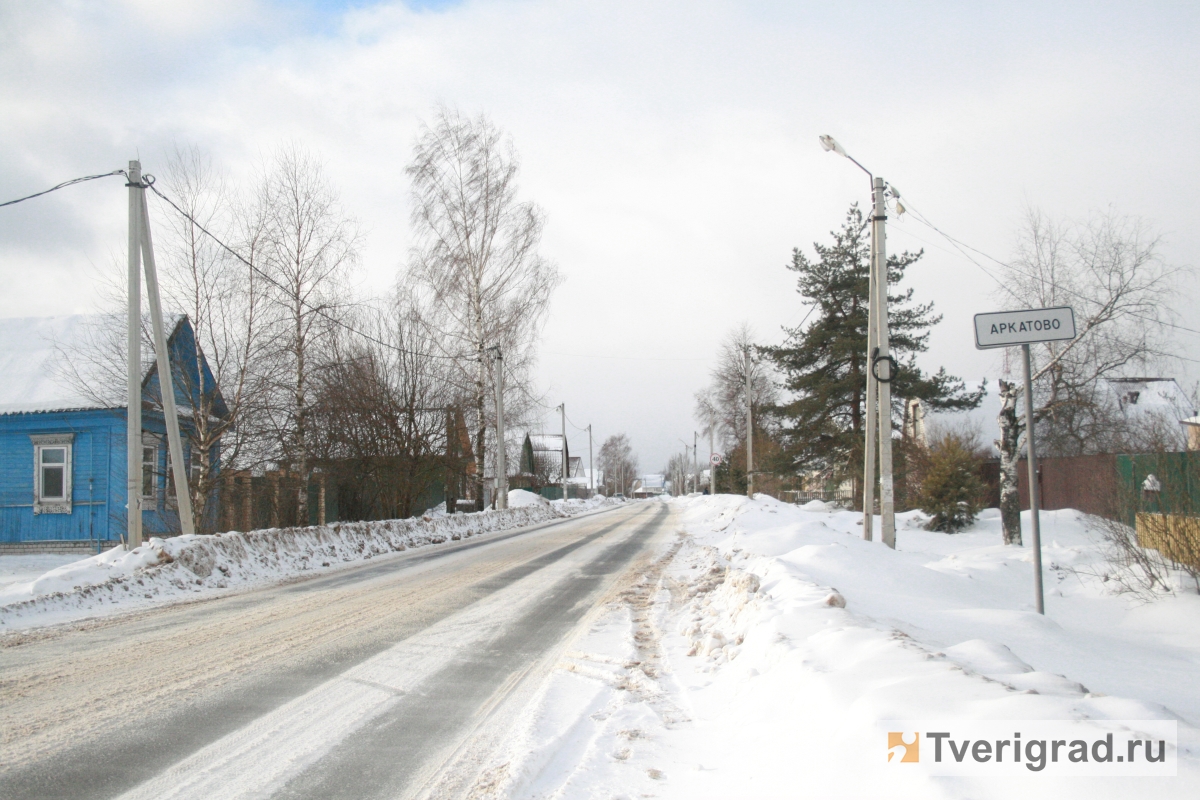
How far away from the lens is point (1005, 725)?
3.19 meters

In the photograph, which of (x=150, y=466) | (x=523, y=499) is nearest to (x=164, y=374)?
(x=150, y=466)

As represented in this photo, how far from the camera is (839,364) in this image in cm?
3044

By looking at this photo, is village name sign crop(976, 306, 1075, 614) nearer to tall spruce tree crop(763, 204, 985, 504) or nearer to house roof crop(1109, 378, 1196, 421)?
house roof crop(1109, 378, 1196, 421)

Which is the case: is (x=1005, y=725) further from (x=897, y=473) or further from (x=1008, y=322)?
(x=897, y=473)

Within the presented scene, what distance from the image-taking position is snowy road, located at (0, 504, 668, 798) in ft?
12.7

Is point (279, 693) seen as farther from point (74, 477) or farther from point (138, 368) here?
point (74, 477)

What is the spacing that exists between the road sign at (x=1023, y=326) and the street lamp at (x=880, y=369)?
4992mm

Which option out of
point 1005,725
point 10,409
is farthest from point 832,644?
point 10,409

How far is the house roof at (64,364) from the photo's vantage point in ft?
58.8

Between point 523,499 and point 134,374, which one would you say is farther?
point 523,499

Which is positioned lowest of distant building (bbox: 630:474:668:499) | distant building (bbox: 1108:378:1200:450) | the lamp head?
distant building (bbox: 630:474:668:499)

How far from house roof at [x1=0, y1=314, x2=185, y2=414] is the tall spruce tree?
73.3 ft

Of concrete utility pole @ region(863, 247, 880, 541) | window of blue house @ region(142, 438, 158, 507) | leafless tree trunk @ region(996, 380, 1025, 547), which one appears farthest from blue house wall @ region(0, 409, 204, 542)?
leafless tree trunk @ region(996, 380, 1025, 547)

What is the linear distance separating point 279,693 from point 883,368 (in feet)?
34.1
